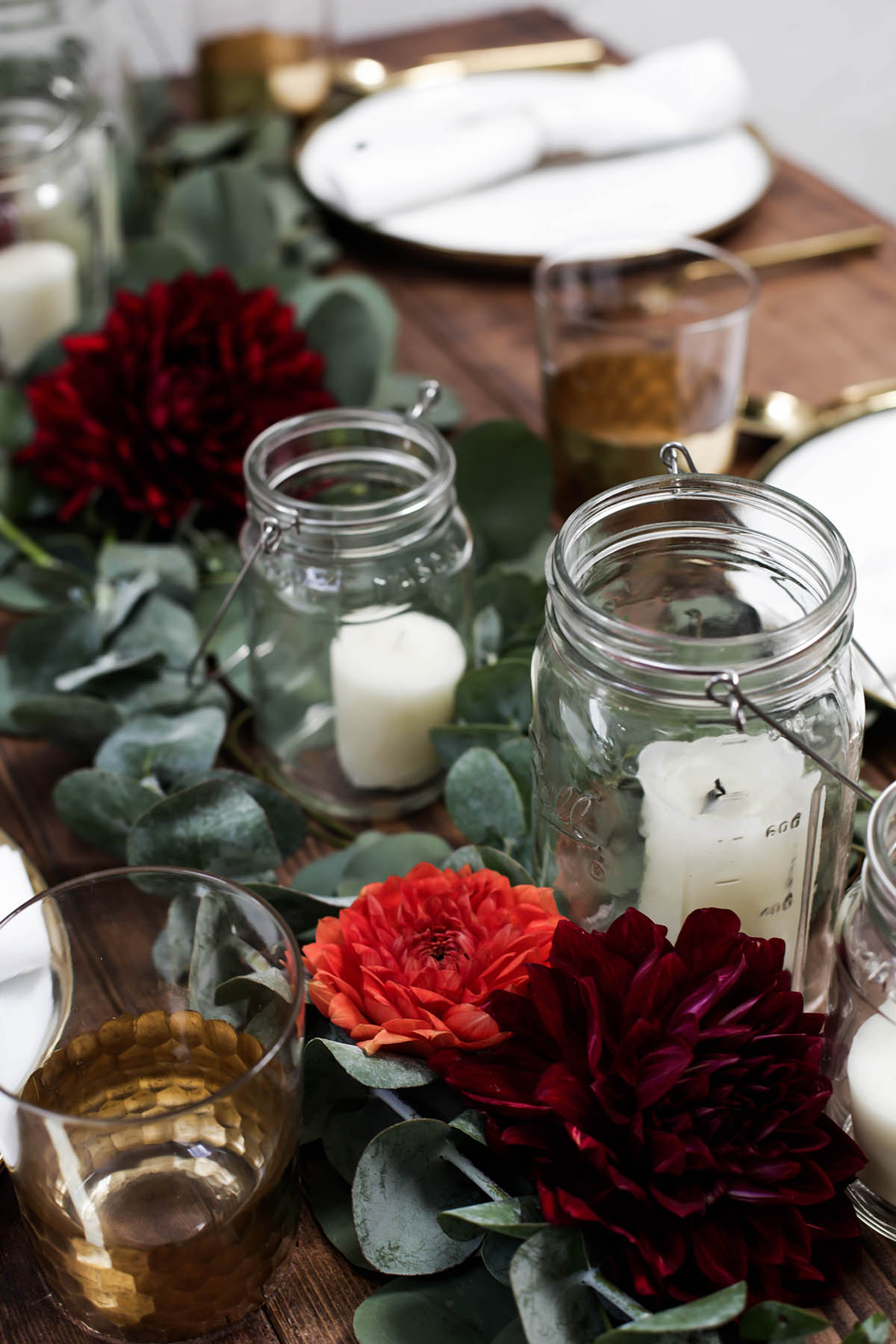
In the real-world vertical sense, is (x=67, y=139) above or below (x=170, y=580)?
above

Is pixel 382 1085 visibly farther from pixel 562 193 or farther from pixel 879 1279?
pixel 562 193

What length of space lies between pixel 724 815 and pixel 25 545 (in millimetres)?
350

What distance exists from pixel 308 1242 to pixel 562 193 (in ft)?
2.00

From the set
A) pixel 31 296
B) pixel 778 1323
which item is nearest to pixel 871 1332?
pixel 778 1323

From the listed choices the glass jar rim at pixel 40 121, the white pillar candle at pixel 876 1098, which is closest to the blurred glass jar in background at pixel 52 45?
the glass jar rim at pixel 40 121

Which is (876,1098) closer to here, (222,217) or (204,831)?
(204,831)

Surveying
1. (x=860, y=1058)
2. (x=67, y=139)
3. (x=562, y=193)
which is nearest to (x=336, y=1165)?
(x=860, y=1058)

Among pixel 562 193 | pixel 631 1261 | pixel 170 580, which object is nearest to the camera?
pixel 631 1261

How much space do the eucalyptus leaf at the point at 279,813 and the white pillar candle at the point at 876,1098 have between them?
0.59ft

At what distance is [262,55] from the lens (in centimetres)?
86

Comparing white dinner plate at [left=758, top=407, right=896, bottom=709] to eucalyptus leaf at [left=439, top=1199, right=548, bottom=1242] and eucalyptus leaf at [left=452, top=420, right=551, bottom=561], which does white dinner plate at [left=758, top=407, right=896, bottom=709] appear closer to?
eucalyptus leaf at [left=452, top=420, right=551, bottom=561]

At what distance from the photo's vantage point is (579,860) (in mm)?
343

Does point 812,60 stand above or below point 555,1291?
below

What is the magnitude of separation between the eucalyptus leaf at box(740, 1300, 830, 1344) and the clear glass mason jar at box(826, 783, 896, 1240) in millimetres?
48
